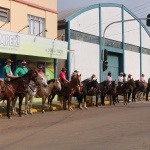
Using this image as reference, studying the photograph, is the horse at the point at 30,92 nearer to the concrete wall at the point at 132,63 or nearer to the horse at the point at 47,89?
the horse at the point at 47,89

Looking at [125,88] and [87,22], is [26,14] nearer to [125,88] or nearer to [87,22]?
[87,22]

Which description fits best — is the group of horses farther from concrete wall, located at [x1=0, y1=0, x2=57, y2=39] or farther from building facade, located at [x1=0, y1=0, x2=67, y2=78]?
concrete wall, located at [x1=0, y1=0, x2=57, y2=39]

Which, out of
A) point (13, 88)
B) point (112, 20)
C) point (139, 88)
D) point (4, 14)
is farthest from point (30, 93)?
point (112, 20)

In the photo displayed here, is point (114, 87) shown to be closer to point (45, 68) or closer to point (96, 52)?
point (45, 68)

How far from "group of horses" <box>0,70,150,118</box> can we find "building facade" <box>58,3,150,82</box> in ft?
16.2

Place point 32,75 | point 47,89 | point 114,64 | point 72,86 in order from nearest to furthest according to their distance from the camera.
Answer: point 32,75, point 47,89, point 72,86, point 114,64

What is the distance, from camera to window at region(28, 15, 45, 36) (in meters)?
24.5

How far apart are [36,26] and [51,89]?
7892mm

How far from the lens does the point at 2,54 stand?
72.2 feet

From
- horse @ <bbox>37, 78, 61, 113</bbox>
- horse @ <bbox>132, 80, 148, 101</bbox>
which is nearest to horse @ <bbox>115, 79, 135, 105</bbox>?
horse @ <bbox>132, 80, 148, 101</bbox>

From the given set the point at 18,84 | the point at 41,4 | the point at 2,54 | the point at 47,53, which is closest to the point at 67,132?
the point at 18,84

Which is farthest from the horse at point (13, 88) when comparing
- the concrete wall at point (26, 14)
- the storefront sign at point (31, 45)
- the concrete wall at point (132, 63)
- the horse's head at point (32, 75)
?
the concrete wall at point (132, 63)

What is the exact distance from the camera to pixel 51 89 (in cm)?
1858

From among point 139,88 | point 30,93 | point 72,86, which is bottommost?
point 30,93
